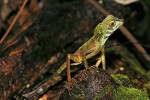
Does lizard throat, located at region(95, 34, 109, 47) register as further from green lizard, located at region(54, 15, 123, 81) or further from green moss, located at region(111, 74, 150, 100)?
green moss, located at region(111, 74, 150, 100)

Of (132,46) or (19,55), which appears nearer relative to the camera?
(19,55)

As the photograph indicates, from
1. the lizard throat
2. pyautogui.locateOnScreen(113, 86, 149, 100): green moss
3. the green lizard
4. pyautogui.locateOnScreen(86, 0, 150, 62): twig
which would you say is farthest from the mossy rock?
pyautogui.locateOnScreen(86, 0, 150, 62): twig

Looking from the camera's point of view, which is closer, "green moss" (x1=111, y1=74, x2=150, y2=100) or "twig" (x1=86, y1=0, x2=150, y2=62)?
"green moss" (x1=111, y1=74, x2=150, y2=100)

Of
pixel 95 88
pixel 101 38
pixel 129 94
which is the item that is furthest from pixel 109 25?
pixel 129 94

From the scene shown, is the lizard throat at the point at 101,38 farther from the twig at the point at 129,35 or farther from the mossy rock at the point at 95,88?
the twig at the point at 129,35

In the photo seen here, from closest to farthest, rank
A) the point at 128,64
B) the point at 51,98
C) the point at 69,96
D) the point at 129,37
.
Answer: the point at 69,96
the point at 51,98
the point at 128,64
the point at 129,37

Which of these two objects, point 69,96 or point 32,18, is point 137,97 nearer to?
point 69,96

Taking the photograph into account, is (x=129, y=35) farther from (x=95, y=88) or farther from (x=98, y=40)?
(x=95, y=88)

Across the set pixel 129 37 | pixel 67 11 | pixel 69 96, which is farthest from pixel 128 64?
pixel 69 96
